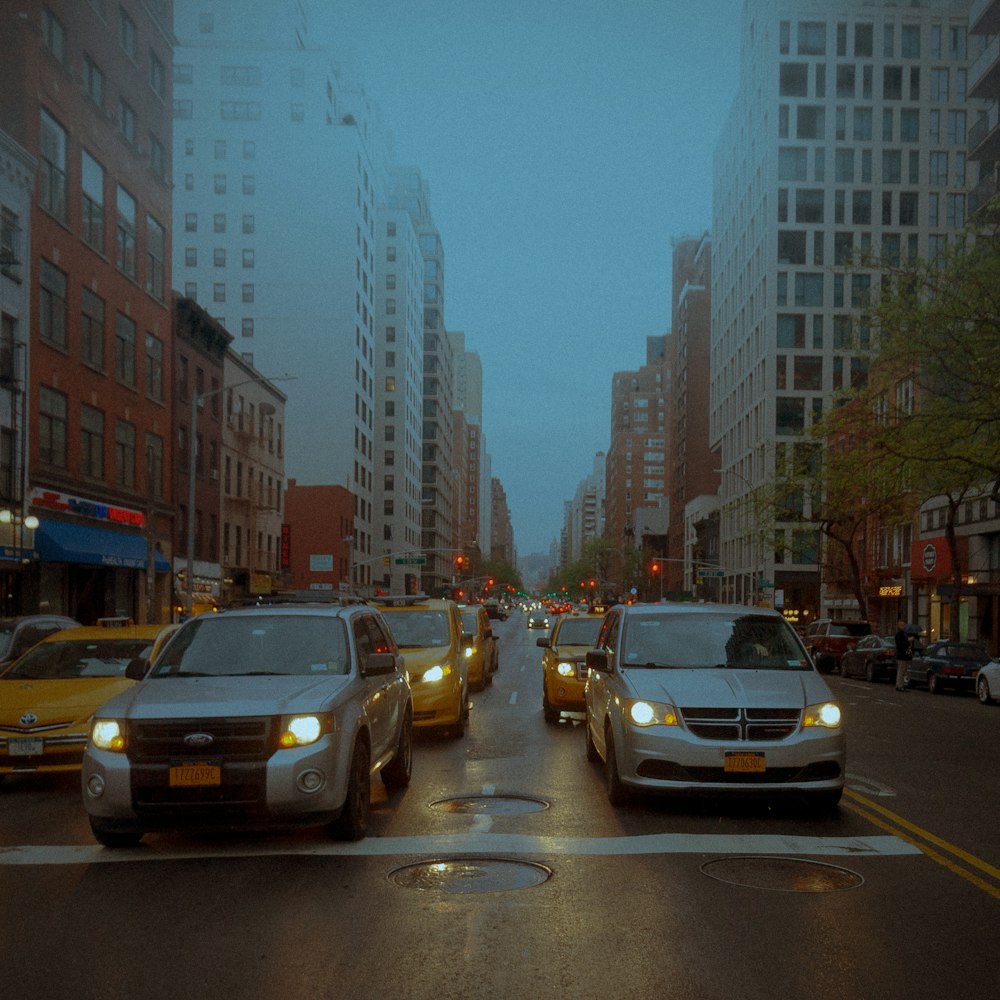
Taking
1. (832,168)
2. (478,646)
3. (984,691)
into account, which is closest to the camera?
(478,646)

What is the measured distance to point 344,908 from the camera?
6.58 m

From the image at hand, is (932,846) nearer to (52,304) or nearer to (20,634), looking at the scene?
(20,634)

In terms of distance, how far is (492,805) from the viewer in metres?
10.1

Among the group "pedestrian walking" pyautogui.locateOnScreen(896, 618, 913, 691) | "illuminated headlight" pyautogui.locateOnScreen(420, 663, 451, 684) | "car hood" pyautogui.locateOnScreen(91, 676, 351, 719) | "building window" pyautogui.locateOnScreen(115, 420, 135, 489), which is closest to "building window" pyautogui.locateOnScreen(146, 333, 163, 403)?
"building window" pyautogui.locateOnScreen(115, 420, 135, 489)

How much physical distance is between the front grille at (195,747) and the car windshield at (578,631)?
429 inches

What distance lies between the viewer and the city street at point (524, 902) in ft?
17.7

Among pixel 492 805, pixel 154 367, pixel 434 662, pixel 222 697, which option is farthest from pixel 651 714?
pixel 154 367

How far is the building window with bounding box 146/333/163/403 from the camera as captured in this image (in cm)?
4125

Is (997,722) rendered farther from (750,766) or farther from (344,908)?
(344,908)

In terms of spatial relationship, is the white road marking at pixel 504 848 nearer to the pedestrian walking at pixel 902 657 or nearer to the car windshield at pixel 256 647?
the car windshield at pixel 256 647

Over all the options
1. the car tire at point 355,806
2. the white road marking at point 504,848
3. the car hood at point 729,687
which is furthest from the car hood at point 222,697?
the car hood at point 729,687

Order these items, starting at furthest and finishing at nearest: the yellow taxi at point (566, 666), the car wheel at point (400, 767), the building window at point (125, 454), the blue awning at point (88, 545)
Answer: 1. the building window at point (125, 454)
2. the blue awning at point (88, 545)
3. the yellow taxi at point (566, 666)
4. the car wheel at point (400, 767)

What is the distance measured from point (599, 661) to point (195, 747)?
14.1ft

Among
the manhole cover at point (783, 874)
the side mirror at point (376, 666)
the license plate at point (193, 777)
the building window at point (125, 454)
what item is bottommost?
the manhole cover at point (783, 874)
